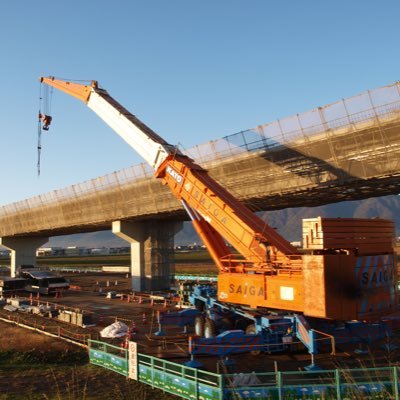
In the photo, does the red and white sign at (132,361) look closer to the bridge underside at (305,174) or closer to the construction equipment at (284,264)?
the construction equipment at (284,264)

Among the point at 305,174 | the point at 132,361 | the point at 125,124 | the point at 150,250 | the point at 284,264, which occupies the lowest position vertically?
the point at 132,361

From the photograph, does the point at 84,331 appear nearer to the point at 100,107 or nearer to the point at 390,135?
the point at 100,107

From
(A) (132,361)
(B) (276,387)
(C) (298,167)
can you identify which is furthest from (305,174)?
(B) (276,387)

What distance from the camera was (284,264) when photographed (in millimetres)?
18469

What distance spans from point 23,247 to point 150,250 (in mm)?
39379

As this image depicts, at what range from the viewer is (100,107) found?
31578mm

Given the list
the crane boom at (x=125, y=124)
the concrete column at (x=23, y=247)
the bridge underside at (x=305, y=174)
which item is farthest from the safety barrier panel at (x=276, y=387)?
the concrete column at (x=23, y=247)

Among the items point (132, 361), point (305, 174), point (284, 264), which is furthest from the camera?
point (305, 174)

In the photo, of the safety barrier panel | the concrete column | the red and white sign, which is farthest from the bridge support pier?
the concrete column

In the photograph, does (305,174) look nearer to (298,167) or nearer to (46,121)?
(298,167)

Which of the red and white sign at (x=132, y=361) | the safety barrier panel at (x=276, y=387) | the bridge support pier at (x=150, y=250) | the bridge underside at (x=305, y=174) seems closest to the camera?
the safety barrier panel at (x=276, y=387)

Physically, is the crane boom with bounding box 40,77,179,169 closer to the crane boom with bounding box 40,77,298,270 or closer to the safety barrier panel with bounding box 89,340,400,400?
the crane boom with bounding box 40,77,298,270

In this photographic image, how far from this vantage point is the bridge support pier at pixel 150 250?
4762cm

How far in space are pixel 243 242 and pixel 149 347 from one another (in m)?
6.39
